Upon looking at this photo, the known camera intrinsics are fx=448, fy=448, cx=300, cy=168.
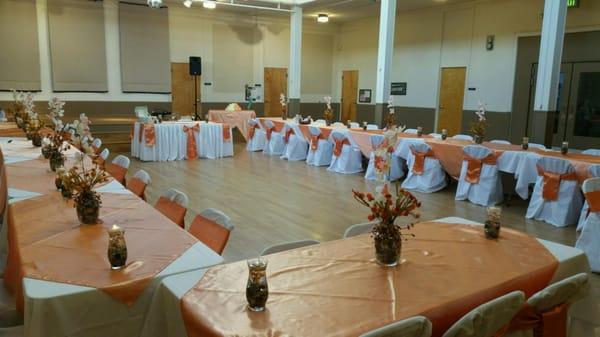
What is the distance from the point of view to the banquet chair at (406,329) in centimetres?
145

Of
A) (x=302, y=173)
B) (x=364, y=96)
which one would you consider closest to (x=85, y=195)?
(x=302, y=173)

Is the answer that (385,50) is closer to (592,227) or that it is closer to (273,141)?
(273,141)

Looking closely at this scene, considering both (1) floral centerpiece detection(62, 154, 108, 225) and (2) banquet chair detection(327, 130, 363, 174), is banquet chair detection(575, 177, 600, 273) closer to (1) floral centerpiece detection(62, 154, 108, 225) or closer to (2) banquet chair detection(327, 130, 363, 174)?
(1) floral centerpiece detection(62, 154, 108, 225)

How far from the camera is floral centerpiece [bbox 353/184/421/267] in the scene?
2.03 metres

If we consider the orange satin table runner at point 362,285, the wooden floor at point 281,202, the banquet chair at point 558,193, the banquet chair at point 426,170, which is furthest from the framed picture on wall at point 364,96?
the orange satin table runner at point 362,285

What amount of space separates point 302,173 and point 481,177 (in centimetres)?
332

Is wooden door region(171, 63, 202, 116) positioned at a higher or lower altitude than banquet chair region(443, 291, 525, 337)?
higher

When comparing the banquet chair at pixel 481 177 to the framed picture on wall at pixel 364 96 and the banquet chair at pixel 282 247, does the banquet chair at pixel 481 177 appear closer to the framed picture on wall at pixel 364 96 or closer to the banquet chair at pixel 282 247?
the banquet chair at pixel 282 247

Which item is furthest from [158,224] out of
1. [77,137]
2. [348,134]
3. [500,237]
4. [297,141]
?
[297,141]

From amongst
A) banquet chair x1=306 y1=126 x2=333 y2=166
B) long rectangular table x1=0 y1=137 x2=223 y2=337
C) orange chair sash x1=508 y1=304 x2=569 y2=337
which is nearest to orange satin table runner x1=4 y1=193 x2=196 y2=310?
long rectangular table x1=0 y1=137 x2=223 y2=337

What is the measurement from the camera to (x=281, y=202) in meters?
6.20

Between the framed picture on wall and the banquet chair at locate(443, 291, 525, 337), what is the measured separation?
13649 millimetres

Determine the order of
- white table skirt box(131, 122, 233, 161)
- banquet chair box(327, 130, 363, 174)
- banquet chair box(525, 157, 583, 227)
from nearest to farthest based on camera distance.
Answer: banquet chair box(525, 157, 583, 227)
banquet chair box(327, 130, 363, 174)
white table skirt box(131, 122, 233, 161)

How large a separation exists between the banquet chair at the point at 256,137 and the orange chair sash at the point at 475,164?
5782 millimetres
